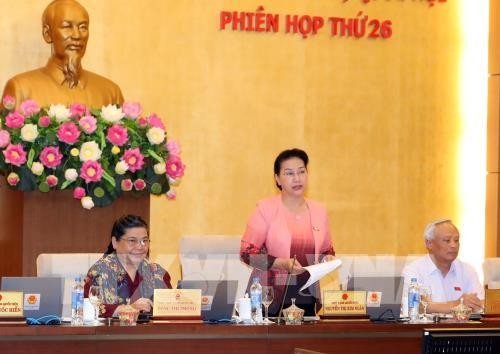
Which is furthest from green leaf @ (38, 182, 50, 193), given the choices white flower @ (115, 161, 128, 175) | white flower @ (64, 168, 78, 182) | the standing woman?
the standing woman

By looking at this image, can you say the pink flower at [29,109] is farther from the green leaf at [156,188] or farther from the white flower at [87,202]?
the green leaf at [156,188]

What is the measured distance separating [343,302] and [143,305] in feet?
2.73

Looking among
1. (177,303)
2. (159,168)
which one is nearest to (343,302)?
(177,303)

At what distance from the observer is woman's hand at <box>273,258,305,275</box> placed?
16.3ft

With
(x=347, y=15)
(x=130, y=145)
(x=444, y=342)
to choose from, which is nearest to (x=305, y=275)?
(x=130, y=145)

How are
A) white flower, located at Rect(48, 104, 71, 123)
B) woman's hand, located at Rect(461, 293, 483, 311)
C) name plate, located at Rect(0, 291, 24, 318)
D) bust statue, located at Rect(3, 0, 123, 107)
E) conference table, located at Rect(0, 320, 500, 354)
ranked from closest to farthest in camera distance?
conference table, located at Rect(0, 320, 500, 354) < name plate, located at Rect(0, 291, 24, 318) < woman's hand, located at Rect(461, 293, 483, 311) < white flower, located at Rect(48, 104, 71, 123) < bust statue, located at Rect(3, 0, 123, 107)

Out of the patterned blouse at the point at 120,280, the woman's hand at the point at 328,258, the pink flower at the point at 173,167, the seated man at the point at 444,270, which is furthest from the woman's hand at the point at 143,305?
the seated man at the point at 444,270

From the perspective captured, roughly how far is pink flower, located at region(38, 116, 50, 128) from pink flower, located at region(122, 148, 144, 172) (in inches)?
15.6

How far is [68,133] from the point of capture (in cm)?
543

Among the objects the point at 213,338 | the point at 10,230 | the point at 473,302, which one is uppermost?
the point at 10,230

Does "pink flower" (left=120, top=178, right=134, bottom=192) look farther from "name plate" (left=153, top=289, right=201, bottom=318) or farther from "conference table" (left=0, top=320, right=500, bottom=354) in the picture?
"conference table" (left=0, top=320, right=500, bottom=354)

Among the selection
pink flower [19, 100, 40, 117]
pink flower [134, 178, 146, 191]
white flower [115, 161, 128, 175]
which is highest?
pink flower [19, 100, 40, 117]

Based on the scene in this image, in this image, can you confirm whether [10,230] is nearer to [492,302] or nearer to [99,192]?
[99,192]

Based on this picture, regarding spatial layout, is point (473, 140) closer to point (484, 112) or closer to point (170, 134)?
point (484, 112)
